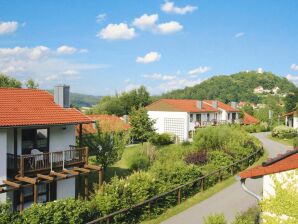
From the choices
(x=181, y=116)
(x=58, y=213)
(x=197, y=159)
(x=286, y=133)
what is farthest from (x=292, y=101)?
(x=58, y=213)

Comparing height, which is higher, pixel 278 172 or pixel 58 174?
pixel 278 172

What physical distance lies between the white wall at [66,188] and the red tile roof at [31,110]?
3467 millimetres

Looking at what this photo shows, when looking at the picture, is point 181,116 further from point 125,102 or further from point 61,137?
point 61,137

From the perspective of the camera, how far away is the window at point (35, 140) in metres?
18.3

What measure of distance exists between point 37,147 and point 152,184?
635cm

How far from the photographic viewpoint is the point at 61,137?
20172mm

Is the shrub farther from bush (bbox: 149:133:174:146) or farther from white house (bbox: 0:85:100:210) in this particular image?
bush (bbox: 149:133:174:146)

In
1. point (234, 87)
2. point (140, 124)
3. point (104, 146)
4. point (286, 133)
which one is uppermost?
point (234, 87)

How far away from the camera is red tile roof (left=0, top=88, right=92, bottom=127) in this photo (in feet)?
57.0

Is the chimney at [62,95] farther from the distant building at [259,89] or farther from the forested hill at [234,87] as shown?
the distant building at [259,89]

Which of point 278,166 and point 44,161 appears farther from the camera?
point 44,161

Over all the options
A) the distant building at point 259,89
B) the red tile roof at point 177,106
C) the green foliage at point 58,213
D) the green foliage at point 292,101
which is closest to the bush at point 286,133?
the red tile roof at point 177,106

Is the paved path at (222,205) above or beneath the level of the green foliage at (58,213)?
A: beneath

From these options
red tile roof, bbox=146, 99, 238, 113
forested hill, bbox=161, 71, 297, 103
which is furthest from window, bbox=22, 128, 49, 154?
forested hill, bbox=161, 71, 297, 103
